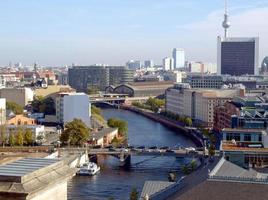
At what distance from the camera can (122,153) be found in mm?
16562

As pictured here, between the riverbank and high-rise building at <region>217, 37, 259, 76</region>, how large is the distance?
54.6ft

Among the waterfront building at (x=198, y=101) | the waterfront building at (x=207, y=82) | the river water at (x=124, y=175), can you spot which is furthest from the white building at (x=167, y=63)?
the river water at (x=124, y=175)

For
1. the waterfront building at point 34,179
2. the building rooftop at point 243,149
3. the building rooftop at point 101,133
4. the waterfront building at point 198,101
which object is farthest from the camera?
the waterfront building at point 198,101

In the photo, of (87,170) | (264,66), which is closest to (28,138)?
(87,170)

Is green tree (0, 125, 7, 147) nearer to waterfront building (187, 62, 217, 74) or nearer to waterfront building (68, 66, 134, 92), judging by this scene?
waterfront building (68, 66, 134, 92)

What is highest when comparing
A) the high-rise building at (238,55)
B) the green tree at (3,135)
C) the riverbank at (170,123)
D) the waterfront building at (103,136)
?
the high-rise building at (238,55)

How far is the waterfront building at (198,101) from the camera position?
27891 mm

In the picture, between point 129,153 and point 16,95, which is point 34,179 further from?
point 16,95

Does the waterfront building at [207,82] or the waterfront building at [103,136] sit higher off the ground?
the waterfront building at [207,82]

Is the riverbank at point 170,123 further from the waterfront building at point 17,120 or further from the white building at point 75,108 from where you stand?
the waterfront building at point 17,120

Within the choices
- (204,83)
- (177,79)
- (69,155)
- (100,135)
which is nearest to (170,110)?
(204,83)

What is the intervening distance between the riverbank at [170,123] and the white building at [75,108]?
15.5 ft

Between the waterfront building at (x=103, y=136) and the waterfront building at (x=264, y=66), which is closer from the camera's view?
the waterfront building at (x=103, y=136)

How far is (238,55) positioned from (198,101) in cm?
2539
